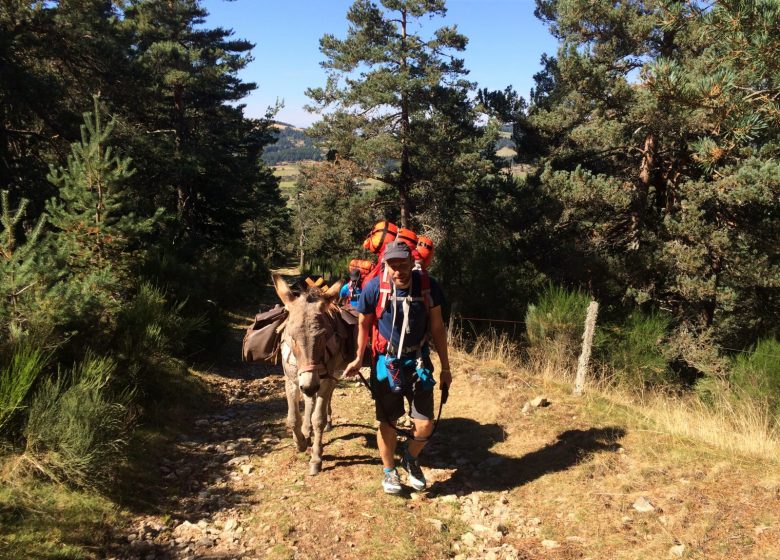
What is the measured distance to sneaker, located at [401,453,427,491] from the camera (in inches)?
159

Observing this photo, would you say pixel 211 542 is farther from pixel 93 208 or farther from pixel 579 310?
pixel 579 310

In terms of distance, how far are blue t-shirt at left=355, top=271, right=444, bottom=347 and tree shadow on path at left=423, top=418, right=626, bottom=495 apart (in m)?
1.53

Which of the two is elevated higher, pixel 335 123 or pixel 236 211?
pixel 335 123

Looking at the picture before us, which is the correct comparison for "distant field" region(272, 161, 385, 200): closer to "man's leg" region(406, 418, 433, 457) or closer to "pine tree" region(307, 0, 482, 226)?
"pine tree" region(307, 0, 482, 226)

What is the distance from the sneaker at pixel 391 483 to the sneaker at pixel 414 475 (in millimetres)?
120

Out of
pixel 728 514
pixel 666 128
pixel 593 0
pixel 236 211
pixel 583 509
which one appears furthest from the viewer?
pixel 236 211

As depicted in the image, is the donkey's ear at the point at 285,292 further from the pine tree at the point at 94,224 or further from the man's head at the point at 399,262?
the pine tree at the point at 94,224

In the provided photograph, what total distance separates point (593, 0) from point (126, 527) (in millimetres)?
12520

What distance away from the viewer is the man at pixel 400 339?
11.7 feet

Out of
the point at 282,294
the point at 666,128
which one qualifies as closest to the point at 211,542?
Result: the point at 282,294

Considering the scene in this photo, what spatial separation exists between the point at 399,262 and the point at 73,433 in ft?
9.64

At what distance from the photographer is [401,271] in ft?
11.5

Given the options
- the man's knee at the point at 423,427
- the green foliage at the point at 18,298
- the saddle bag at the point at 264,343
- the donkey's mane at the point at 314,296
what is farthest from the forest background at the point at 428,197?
the man's knee at the point at 423,427

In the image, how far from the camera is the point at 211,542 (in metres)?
3.48
